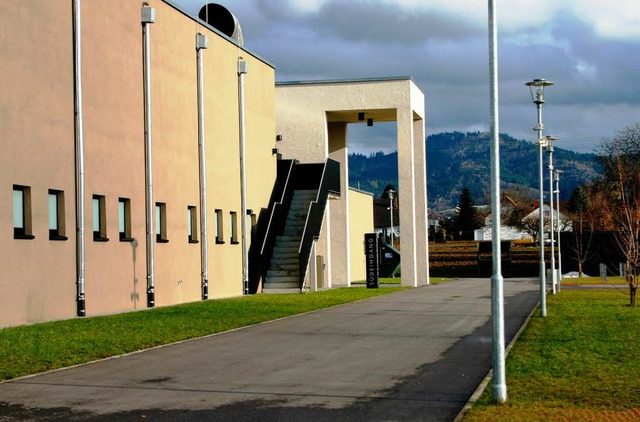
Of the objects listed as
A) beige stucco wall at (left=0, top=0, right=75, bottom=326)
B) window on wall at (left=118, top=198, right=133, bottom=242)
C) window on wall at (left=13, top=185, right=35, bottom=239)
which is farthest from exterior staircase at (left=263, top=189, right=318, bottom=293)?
window on wall at (left=13, top=185, right=35, bottom=239)

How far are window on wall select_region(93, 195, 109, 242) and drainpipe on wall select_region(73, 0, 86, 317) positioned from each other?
65.5 inches

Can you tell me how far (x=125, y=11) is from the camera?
27.3 metres

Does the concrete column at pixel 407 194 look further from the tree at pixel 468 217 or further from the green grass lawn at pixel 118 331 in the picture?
the tree at pixel 468 217

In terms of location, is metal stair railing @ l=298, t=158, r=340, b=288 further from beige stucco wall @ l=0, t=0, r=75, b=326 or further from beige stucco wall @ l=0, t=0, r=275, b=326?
beige stucco wall @ l=0, t=0, r=75, b=326

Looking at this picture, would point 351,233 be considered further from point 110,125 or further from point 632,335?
point 632,335

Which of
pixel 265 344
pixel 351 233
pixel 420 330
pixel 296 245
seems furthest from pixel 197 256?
pixel 351 233

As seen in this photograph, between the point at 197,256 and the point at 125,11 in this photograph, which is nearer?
the point at 125,11

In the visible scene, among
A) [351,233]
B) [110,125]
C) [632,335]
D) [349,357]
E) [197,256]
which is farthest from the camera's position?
[351,233]

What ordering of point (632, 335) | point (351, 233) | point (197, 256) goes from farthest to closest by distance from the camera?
point (351, 233) < point (197, 256) < point (632, 335)

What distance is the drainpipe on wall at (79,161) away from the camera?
23781mm

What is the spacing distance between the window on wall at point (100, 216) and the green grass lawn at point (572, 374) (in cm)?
1120

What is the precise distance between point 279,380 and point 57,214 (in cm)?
1209

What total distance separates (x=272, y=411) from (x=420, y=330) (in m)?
10.6

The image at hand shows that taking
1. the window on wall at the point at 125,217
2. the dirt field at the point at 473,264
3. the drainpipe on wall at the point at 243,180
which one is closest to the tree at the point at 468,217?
the dirt field at the point at 473,264
